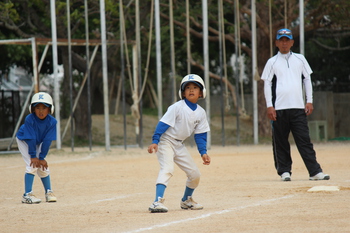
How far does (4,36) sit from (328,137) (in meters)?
13.3

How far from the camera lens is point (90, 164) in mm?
15984

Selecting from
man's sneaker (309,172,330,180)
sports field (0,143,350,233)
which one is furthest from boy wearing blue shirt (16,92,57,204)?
man's sneaker (309,172,330,180)

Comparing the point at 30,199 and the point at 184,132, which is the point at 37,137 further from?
the point at 184,132

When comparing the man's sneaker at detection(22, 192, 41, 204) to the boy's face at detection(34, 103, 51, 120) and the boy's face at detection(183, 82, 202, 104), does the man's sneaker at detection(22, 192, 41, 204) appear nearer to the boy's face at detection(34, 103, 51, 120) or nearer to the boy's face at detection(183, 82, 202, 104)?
the boy's face at detection(34, 103, 51, 120)

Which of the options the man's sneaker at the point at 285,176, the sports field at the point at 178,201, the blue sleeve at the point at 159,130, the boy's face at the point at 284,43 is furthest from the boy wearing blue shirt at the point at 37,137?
the boy's face at the point at 284,43

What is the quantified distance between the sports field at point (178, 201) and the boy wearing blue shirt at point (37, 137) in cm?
27

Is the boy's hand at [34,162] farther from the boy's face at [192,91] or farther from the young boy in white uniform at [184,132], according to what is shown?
the boy's face at [192,91]

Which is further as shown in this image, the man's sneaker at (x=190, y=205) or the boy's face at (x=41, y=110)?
the boy's face at (x=41, y=110)

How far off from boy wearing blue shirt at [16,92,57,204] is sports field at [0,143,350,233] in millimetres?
271

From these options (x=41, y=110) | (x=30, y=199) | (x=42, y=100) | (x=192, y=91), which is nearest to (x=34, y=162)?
(x=30, y=199)

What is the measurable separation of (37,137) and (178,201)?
212 centimetres

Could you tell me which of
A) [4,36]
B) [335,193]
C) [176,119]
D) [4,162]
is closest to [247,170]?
[335,193]

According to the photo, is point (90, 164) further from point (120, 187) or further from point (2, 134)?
point (2, 134)

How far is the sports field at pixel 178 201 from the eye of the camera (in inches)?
260
